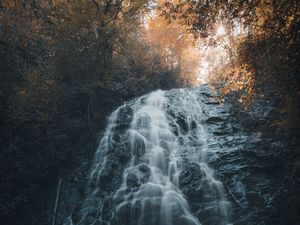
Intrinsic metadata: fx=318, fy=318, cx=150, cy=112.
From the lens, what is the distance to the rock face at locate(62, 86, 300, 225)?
10.0m

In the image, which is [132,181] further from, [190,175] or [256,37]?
[256,37]

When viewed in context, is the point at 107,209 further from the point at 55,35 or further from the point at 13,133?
the point at 55,35

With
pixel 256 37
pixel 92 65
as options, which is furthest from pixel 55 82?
pixel 256 37

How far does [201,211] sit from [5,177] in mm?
7833

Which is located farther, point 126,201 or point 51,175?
point 51,175

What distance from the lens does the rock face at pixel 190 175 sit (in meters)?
10.0

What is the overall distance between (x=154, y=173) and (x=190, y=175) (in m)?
1.34

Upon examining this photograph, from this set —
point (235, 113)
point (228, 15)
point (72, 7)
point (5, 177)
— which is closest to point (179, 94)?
point (235, 113)

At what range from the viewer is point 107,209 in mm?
10961

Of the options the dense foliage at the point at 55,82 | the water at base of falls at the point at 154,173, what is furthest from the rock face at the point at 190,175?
the dense foliage at the point at 55,82

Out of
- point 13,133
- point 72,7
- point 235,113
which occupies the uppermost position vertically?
point 72,7

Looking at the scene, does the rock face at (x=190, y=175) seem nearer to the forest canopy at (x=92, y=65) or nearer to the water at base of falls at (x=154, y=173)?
the water at base of falls at (x=154, y=173)

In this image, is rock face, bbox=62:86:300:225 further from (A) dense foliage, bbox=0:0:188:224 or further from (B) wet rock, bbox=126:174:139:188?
(A) dense foliage, bbox=0:0:188:224

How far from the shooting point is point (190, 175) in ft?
38.4
